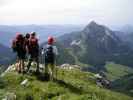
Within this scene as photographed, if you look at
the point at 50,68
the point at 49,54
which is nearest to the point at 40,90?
the point at 49,54

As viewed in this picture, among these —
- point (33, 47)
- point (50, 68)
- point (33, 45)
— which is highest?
point (33, 45)

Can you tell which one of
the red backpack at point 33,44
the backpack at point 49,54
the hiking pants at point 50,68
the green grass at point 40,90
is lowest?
the green grass at point 40,90

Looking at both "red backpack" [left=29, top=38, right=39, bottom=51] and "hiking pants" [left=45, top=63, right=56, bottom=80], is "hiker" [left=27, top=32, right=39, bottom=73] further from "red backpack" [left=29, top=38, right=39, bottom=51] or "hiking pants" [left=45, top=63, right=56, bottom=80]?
"hiking pants" [left=45, top=63, right=56, bottom=80]

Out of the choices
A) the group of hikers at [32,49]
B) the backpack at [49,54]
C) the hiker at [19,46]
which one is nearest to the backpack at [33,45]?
the group of hikers at [32,49]

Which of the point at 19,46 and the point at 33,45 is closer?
the point at 33,45

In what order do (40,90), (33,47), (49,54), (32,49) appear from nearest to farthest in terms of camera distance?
(40,90) → (49,54) → (33,47) → (32,49)

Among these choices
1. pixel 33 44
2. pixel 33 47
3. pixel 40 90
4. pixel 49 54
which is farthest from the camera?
pixel 33 47

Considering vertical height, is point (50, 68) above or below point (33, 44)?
below

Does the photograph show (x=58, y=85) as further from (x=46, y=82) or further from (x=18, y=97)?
(x=18, y=97)

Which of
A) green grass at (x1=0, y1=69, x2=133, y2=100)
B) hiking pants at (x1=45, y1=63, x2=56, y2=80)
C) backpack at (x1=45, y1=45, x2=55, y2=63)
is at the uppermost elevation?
backpack at (x1=45, y1=45, x2=55, y2=63)

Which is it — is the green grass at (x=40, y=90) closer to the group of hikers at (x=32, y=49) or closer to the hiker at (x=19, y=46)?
the group of hikers at (x=32, y=49)

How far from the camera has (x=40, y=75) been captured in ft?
96.0

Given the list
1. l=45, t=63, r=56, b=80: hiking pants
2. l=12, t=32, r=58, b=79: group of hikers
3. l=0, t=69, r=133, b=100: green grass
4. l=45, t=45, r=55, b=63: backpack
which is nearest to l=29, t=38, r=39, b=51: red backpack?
l=12, t=32, r=58, b=79: group of hikers

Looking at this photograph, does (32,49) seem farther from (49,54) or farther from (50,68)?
(50,68)
